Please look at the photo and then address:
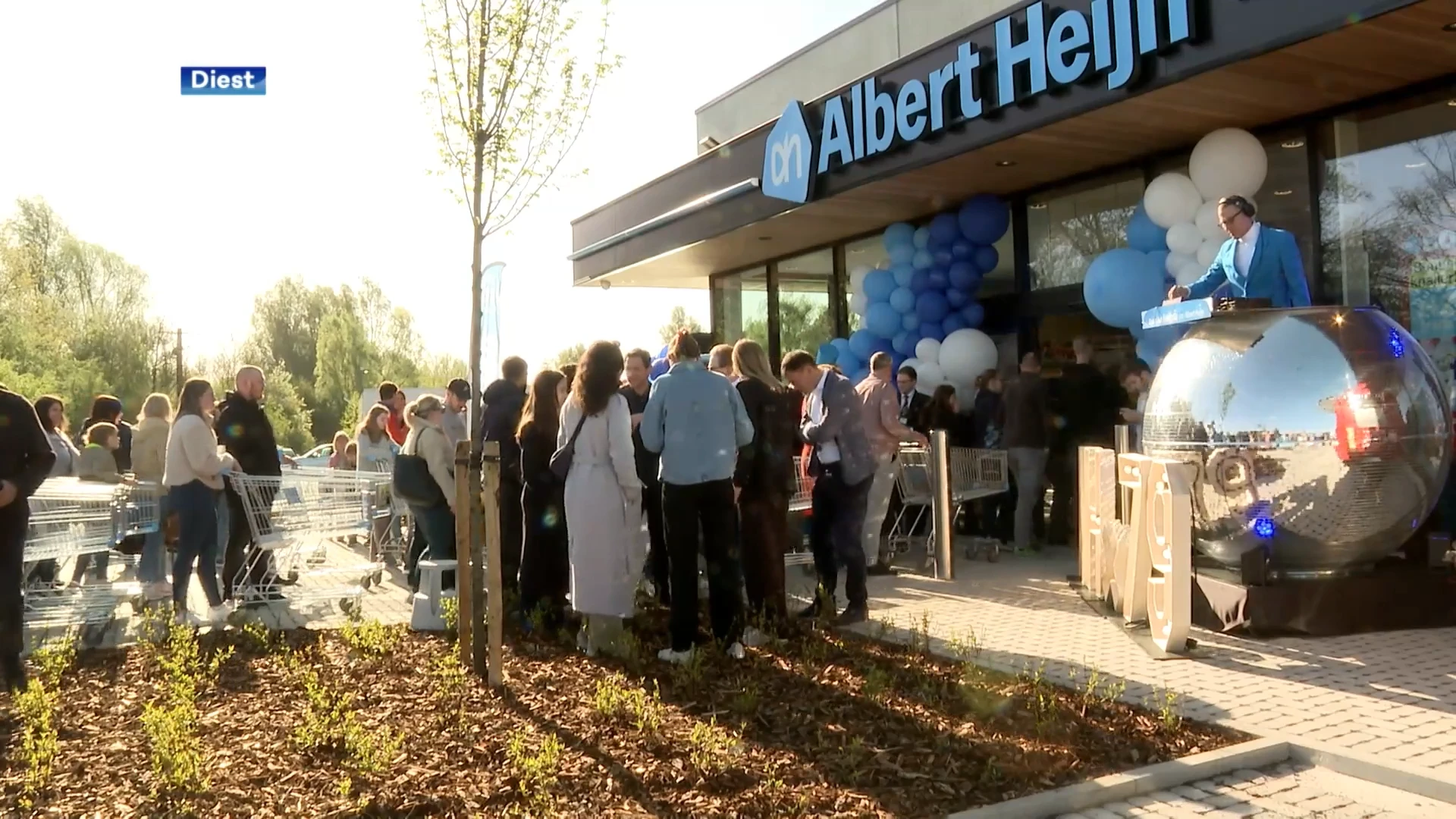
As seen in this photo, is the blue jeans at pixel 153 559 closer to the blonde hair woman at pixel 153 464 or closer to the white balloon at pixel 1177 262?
the blonde hair woman at pixel 153 464

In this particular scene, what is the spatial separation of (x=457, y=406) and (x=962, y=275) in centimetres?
596

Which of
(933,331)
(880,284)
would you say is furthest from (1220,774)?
(880,284)

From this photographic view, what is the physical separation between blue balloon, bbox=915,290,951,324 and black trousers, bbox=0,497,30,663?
30.8 feet

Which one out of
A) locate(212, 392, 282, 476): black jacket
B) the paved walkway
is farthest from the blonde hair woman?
the paved walkway

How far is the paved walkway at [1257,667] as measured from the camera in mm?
4770

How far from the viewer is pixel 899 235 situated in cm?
1340

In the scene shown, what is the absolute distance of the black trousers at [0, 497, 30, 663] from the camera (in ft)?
19.5

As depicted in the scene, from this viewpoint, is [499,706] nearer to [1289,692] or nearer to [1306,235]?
[1289,692]

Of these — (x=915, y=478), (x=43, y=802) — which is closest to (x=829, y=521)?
(x=915, y=478)

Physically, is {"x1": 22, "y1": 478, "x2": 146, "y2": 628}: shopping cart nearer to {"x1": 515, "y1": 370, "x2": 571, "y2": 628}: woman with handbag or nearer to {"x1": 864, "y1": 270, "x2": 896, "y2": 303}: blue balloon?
{"x1": 515, "y1": 370, "x2": 571, "y2": 628}: woman with handbag

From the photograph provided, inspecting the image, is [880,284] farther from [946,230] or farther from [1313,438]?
[1313,438]

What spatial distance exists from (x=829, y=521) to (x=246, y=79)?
596cm

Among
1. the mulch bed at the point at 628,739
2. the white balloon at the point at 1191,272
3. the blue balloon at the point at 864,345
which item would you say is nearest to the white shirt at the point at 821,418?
the mulch bed at the point at 628,739

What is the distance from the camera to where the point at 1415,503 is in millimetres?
6582
